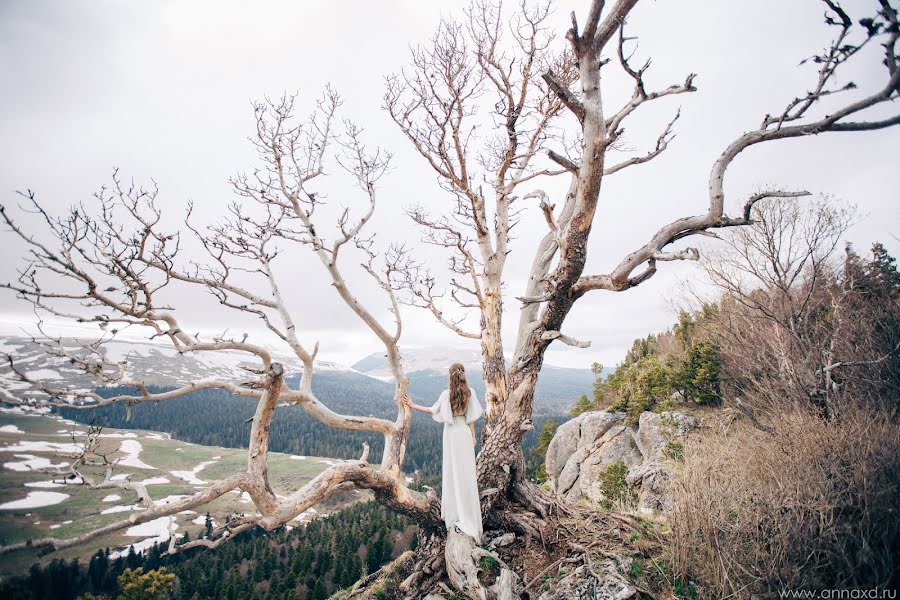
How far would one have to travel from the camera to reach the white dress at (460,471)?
5707 millimetres

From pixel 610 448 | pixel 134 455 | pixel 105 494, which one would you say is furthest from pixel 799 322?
pixel 134 455

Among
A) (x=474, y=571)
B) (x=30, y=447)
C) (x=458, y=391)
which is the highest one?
(x=458, y=391)

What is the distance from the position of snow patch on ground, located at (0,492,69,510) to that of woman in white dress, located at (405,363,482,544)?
133236mm

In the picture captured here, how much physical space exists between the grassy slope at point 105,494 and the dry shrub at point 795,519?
69951mm

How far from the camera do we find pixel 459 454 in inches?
229

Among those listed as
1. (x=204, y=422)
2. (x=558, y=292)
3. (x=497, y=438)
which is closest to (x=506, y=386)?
(x=497, y=438)

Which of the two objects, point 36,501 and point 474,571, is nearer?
point 474,571

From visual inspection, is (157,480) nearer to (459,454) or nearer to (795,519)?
(459,454)

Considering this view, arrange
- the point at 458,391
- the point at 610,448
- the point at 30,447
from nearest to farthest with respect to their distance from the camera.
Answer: the point at 458,391 < the point at 610,448 < the point at 30,447

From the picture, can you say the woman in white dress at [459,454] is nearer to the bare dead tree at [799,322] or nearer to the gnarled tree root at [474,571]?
the gnarled tree root at [474,571]

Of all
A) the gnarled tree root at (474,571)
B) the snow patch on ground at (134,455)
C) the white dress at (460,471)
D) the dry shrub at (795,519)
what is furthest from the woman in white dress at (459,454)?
the snow patch on ground at (134,455)

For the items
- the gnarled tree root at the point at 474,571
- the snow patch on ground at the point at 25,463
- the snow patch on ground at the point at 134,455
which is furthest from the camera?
the snow patch on ground at the point at 134,455

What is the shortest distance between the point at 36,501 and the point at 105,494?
66.6 metres

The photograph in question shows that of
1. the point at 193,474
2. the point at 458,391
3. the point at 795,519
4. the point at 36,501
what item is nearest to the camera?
the point at 795,519
